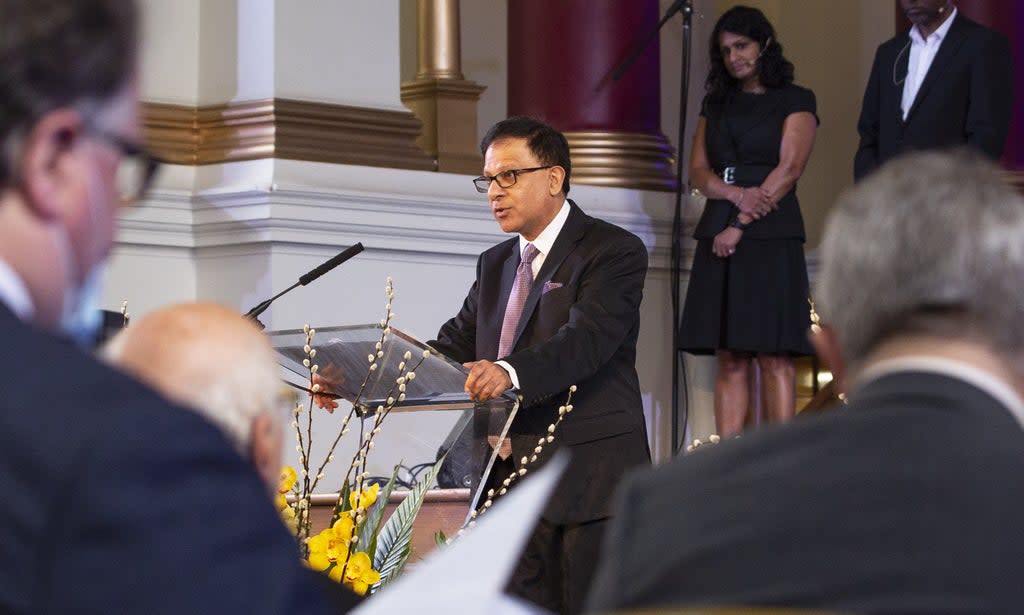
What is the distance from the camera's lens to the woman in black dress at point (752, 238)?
7.15m

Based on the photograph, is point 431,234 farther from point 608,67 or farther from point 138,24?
point 138,24

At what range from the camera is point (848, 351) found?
1.64 m

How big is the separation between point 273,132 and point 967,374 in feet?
15.7

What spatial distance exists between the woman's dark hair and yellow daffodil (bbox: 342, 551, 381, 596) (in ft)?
14.9

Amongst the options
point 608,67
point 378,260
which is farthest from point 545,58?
point 378,260

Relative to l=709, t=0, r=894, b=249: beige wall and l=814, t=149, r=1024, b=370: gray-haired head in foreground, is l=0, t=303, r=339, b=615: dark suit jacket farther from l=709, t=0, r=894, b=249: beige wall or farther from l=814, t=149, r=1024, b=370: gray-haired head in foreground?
l=709, t=0, r=894, b=249: beige wall

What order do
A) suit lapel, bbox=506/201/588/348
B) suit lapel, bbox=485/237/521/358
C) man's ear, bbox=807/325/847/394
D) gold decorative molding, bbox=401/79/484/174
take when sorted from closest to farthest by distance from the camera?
man's ear, bbox=807/325/847/394, suit lapel, bbox=506/201/588/348, suit lapel, bbox=485/237/521/358, gold decorative molding, bbox=401/79/484/174

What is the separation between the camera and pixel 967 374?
5.00ft

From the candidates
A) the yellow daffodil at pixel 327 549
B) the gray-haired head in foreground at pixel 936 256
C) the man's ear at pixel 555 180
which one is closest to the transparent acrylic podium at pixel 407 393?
the yellow daffodil at pixel 327 549

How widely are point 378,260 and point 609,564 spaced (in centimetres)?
474

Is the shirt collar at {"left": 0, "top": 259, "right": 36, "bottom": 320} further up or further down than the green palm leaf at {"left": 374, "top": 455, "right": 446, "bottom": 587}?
further up

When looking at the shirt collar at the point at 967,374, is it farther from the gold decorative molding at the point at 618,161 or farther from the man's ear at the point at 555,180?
the gold decorative molding at the point at 618,161

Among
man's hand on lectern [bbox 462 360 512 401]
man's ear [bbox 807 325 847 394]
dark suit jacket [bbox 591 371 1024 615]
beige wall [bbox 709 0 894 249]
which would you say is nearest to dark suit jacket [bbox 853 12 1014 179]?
beige wall [bbox 709 0 894 249]

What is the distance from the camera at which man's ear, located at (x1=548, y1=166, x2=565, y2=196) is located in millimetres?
5266
